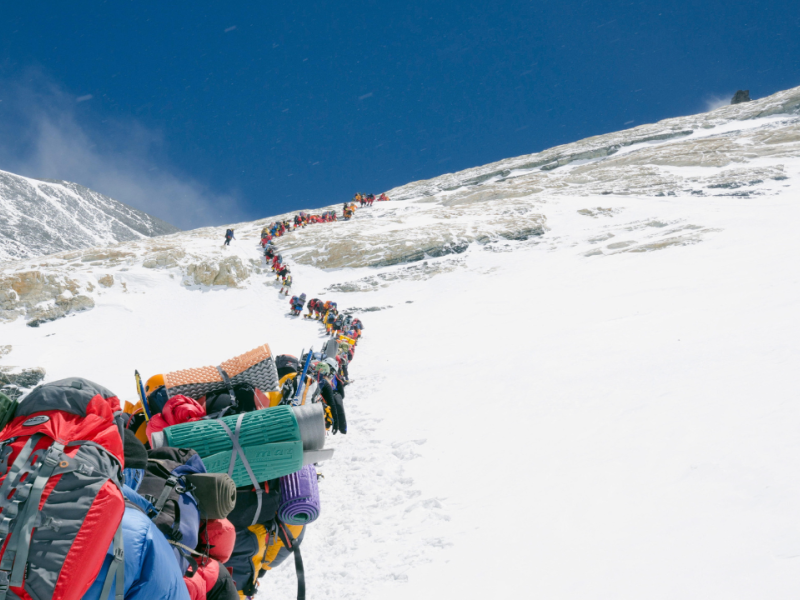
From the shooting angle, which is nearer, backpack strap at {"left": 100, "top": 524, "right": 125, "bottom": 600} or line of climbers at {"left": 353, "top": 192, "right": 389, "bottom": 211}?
backpack strap at {"left": 100, "top": 524, "right": 125, "bottom": 600}

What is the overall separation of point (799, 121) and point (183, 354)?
65632 mm

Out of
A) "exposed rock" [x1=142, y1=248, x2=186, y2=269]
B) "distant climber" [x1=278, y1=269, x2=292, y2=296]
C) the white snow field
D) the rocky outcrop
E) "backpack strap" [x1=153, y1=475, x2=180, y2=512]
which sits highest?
"exposed rock" [x1=142, y1=248, x2=186, y2=269]

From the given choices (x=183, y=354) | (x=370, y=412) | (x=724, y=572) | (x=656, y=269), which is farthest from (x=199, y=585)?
(x=656, y=269)

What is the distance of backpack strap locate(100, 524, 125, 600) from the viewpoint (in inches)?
61.9

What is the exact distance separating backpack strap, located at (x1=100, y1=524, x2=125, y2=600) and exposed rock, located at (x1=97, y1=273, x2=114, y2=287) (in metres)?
23.6

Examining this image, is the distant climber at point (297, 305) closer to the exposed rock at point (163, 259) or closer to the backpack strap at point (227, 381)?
the exposed rock at point (163, 259)

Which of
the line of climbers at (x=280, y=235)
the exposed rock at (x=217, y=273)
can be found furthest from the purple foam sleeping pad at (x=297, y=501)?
the exposed rock at (x=217, y=273)

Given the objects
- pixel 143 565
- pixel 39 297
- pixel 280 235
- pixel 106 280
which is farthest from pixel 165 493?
pixel 280 235

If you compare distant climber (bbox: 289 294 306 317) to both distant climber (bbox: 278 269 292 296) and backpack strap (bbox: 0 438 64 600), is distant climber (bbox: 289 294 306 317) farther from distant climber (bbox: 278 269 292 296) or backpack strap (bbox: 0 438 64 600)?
backpack strap (bbox: 0 438 64 600)

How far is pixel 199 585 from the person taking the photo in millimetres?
2383

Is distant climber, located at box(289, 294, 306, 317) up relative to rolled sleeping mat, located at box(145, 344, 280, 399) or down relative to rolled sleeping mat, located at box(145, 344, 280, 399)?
down

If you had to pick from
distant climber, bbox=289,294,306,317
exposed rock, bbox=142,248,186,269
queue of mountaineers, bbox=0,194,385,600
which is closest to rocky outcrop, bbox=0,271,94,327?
exposed rock, bbox=142,248,186,269

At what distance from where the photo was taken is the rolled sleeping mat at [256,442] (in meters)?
3.00

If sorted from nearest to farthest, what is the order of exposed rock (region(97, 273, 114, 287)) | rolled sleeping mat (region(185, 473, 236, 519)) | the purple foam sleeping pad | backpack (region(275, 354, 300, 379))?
rolled sleeping mat (region(185, 473, 236, 519))
the purple foam sleeping pad
backpack (region(275, 354, 300, 379))
exposed rock (region(97, 273, 114, 287))
